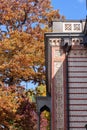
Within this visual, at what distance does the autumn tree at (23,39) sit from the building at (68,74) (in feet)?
27.0

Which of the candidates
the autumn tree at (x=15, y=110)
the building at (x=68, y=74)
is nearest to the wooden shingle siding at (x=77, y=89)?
the building at (x=68, y=74)

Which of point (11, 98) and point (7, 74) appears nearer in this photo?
point (11, 98)

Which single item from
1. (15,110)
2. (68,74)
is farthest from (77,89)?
(15,110)

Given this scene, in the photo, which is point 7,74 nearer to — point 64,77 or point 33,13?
point 33,13

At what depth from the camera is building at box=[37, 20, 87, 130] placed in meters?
21.6

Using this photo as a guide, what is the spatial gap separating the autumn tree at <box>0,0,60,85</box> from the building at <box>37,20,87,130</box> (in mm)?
8222

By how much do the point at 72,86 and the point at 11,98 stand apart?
8816 mm

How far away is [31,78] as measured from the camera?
3284 centimetres

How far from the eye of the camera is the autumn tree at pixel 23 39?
3134 cm

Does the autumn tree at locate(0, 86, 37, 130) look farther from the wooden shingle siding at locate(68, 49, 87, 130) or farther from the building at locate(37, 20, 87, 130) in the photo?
the wooden shingle siding at locate(68, 49, 87, 130)

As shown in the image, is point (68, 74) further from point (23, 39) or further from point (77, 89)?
point (23, 39)

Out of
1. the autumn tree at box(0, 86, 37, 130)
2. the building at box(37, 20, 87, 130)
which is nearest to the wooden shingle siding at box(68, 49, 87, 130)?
the building at box(37, 20, 87, 130)

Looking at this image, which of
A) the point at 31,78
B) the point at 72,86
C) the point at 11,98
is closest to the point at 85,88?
the point at 72,86

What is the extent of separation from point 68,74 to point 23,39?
1086 cm
